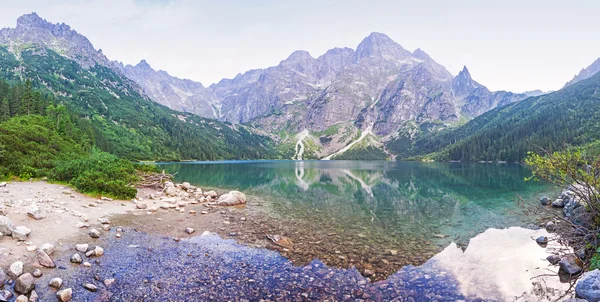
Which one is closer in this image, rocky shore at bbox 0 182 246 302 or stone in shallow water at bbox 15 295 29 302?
stone in shallow water at bbox 15 295 29 302

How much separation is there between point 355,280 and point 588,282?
27.1 ft

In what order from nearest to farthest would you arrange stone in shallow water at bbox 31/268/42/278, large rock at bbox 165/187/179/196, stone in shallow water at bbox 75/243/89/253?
stone in shallow water at bbox 31/268/42/278 < stone in shallow water at bbox 75/243/89/253 < large rock at bbox 165/187/179/196

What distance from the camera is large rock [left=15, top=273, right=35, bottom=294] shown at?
9.32m

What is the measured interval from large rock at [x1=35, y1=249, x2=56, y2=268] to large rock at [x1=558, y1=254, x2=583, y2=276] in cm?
2323

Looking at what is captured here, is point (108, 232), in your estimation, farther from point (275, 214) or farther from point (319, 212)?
point (319, 212)

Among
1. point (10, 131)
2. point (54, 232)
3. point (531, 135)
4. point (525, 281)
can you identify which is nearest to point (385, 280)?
point (525, 281)

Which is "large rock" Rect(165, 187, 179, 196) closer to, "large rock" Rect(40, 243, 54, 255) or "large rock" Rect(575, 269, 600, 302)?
"large rock" Rect(40, 243, 54, 255)

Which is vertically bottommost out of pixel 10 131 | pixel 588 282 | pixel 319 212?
pixel 319 212

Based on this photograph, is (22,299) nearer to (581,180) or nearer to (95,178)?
(581,180)

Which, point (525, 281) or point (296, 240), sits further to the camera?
point (296, 240)

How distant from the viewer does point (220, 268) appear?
13.0 m

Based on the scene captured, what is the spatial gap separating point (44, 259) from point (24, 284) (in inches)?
91.1

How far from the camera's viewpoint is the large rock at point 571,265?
12.8 m

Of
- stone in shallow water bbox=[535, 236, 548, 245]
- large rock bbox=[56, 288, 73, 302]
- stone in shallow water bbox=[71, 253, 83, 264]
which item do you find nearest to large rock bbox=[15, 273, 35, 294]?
large rock bbox=[56, 288, 73, 302]
